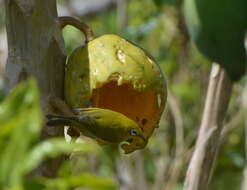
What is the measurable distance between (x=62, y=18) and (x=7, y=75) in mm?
137

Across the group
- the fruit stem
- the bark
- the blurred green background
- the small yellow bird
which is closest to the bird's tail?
the small yellow bird

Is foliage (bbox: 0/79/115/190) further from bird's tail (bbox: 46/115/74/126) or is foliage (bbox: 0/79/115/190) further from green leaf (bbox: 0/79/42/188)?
bird's tail (bbox: 46/115/74/126)

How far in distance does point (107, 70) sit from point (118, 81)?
0.07ft

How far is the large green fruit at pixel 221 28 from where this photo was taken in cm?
146

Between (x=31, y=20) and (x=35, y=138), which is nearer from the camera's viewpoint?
(x=35, y=138)

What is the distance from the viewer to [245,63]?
1.54 m

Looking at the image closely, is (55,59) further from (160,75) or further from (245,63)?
(245,63)

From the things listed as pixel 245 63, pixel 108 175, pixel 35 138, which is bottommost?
pixel 108 175

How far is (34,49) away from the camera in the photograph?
42.4 inches

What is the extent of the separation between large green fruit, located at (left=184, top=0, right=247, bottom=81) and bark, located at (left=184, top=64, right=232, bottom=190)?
6 cm

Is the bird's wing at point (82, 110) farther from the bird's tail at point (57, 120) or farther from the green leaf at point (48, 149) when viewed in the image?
the green leaf at point (48, 149)

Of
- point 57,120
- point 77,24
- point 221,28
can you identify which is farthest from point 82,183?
point 221,28

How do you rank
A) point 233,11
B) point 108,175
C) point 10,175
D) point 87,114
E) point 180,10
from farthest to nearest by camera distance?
point 108,175
point 180,10
point 233,11
point 87,114
point 10,175

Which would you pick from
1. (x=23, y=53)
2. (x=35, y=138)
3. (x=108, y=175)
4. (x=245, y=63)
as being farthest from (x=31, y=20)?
(x=108, y=175)
